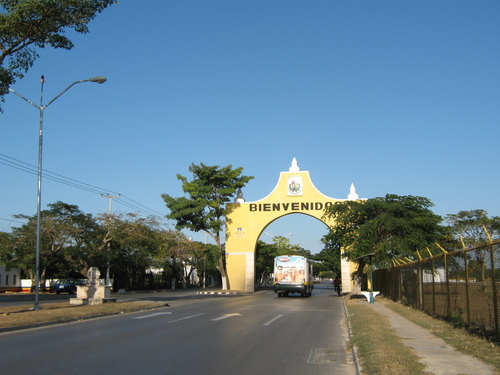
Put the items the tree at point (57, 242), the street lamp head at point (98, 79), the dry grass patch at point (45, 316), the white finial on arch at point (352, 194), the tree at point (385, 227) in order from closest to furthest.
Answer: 1. the dry grass patch at point (45, 316)
2. the street lamp head at point (98, 79)
3. the tree at point (385, 227)
4. the tree at point (57, 242)
5. the white finial on arch at point (352, 194)

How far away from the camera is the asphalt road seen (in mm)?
8633

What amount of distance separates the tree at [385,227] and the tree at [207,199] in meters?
18.3

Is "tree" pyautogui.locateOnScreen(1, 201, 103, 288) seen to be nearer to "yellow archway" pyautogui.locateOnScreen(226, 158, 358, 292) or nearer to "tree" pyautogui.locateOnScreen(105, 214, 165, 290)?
"tree" pyautogui.locateOnScreen(105, 214, 165, 290)

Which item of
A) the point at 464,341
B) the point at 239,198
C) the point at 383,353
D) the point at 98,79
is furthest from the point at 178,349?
the point at 239,198

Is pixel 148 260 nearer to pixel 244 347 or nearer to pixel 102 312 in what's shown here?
pixel 102 312

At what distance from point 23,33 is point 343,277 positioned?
36152 millimetres

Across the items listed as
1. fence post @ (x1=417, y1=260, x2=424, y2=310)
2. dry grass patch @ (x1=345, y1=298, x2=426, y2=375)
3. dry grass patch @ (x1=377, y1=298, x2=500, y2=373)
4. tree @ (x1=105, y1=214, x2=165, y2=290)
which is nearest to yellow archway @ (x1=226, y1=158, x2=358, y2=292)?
tree @ (x1=105, y1=214, x2=165, y2=290)

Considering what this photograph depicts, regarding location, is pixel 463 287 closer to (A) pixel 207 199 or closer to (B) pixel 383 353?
(B) pixel 383 353

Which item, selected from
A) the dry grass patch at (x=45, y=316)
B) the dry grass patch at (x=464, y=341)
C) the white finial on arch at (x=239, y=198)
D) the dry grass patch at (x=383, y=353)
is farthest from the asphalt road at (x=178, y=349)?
the white finial on arch at (x=239, y=198)

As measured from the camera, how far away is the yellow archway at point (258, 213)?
49281mm

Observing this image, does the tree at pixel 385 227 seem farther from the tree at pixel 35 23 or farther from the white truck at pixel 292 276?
the tree at pixel 35 23

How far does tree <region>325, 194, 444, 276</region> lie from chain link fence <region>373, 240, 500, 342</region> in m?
10.2

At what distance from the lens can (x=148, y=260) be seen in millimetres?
58688

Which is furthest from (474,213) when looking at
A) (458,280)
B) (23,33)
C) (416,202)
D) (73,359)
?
(73,359)
